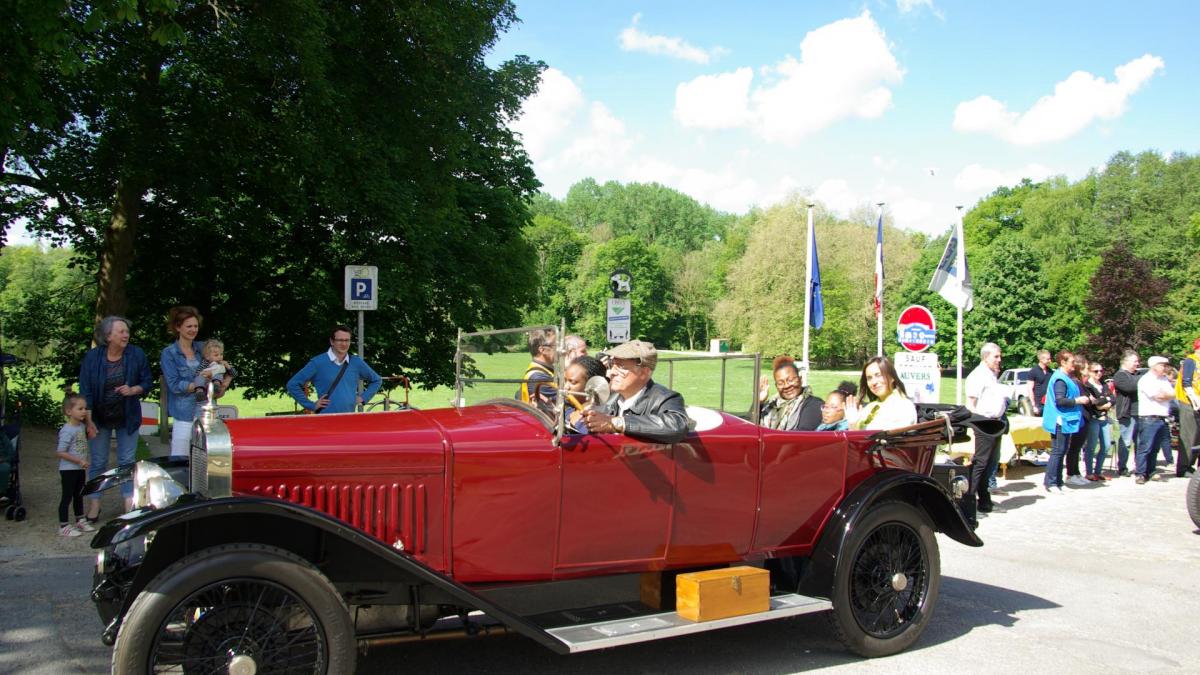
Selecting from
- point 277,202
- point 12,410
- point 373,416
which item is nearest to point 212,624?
point 373,416

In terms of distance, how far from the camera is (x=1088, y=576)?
6.54 metres

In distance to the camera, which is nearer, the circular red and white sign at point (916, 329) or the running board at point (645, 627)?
the running board at point (645, 627)

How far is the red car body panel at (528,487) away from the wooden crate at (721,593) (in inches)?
5.2

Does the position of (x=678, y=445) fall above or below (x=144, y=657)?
above

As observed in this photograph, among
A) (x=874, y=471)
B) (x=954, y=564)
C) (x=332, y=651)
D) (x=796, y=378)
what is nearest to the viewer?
(x=332, y=651)

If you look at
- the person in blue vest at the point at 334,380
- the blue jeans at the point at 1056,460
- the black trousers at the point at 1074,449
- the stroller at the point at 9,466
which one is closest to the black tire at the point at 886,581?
the person in blue vest at the point at 334,380

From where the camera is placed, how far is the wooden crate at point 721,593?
13.3ft

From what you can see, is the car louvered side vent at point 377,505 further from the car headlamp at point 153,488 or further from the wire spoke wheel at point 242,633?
the car headlamp at point 153,488

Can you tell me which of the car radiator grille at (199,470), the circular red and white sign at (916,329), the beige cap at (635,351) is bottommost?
the car radiator grille at (199,470)

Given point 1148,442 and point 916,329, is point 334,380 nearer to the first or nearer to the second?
point 916,329

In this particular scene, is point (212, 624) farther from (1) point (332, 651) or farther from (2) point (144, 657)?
(1) point (332, 651)

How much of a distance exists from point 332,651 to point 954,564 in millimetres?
5360

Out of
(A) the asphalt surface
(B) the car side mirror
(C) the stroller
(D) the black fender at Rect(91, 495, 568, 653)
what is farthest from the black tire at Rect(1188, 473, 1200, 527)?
(C) the stroller

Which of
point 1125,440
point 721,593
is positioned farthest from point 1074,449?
point 721,593
